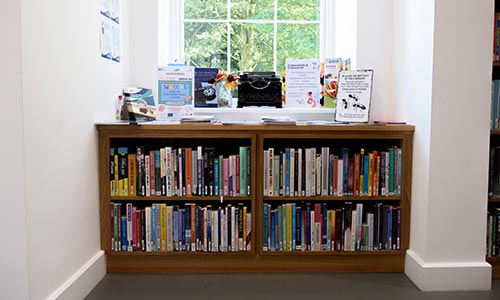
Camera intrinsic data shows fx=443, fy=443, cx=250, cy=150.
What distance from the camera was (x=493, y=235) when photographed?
243 centimetres

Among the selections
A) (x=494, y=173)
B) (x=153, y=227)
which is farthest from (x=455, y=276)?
(x=153, y=227)

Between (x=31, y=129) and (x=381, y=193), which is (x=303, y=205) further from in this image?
(x=31, y=129)

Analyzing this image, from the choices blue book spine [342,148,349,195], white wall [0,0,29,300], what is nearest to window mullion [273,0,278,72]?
blue book spine [342,148,349,195]

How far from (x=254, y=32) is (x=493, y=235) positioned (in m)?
2.04

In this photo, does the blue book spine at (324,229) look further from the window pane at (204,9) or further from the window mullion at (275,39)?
the window pane at (204,9)

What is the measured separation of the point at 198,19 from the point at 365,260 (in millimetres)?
2015

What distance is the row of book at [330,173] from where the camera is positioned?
2.50 metres

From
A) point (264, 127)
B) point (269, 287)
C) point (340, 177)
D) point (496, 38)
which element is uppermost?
point (496, 38)

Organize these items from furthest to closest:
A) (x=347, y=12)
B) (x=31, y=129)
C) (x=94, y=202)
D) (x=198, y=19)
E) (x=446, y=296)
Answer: (x=198, y=19) → (x=347, y=12) → (x=94, y=202) → (x=446, y=296) → (x=31, y=129)

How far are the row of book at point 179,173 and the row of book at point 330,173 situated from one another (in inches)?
6.5

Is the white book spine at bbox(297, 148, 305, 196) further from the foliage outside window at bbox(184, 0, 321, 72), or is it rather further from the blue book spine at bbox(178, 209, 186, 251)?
the foliage outside window at bbox(184, 0, 321, 72)

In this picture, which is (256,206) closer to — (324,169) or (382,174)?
(324,169)

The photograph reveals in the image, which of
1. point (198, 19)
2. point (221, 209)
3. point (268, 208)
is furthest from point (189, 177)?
point (198, 19)

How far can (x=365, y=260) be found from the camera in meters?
2.55
